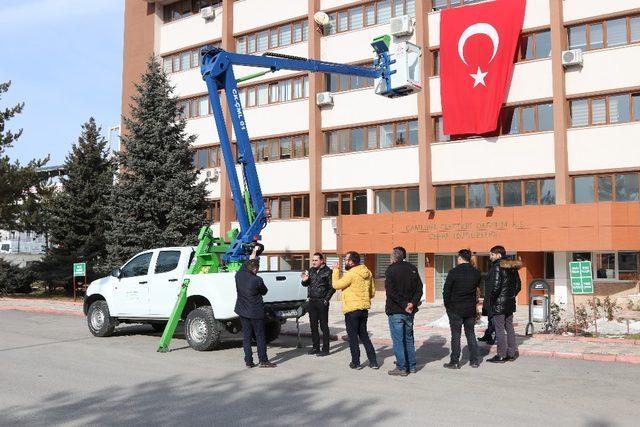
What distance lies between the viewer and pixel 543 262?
26.8 metres

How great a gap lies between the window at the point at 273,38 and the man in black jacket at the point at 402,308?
25.3 metres

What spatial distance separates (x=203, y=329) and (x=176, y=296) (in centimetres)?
142

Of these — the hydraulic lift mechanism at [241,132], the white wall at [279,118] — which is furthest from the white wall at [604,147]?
the hydraulic lift mechanism at [241,132]

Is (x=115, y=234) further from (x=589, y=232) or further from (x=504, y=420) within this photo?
(x=504, y=420)

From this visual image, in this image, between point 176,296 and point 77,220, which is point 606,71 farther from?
point 77,220

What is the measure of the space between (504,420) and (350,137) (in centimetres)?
2516

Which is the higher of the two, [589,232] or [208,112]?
[208,112]

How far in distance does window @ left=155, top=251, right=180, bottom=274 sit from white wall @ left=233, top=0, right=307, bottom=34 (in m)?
22.1

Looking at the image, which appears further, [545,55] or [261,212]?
[545,55]

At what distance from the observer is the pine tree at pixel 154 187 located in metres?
26.5

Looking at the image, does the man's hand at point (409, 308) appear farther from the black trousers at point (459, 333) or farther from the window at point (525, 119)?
the window at point (525, 119)

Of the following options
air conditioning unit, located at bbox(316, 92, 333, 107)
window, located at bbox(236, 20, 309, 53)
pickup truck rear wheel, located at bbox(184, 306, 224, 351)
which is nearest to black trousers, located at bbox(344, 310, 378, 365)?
pickup truck rear wheel, located at bbox(184, 306, 224, 351)

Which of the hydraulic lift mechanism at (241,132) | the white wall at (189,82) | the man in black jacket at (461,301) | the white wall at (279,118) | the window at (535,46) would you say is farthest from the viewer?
the white wall at (189,82)

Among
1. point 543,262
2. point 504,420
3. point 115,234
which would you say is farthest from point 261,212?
point 543,262
